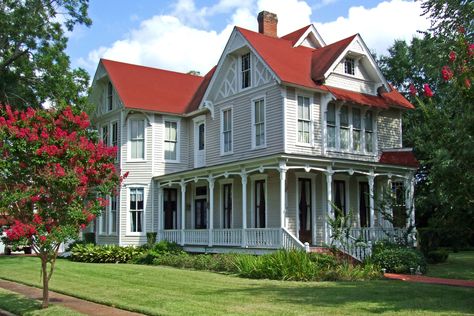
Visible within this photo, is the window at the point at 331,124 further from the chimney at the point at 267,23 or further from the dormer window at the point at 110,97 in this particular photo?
the dormer window at the point at 110,97

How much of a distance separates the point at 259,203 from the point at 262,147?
262 cm

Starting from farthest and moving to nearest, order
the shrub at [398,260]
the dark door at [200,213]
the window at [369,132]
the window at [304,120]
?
the dark door at [200,213], the window at [369,132], the window at [304,120], the shrub at [398,260]

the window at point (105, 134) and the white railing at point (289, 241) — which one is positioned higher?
the window at point (105, 134)

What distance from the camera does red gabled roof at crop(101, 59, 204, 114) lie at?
29.3m

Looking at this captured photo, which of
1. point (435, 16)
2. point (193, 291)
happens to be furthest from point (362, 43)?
point (193, 291)

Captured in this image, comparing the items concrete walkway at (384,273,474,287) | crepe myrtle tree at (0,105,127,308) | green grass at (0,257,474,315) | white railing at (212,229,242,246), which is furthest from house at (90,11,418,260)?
crepe myrtle tree at (0,105,127,308)

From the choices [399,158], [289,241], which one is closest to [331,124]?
[399,158]

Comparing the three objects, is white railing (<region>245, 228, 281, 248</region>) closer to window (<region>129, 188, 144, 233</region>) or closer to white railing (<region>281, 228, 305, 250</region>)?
white railing (<region>281, 228, 305, 250</region>)

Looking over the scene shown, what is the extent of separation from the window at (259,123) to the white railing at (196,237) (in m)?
4.67

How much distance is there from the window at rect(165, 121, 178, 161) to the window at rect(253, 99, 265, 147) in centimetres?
670

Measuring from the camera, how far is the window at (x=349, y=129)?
2459cm

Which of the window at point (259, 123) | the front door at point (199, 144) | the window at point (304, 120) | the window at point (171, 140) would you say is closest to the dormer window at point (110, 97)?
the window at point (171, 140)

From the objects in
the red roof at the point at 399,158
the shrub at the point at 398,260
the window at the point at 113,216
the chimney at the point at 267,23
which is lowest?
the shrub at the point at 398,260

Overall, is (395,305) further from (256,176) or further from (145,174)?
(145,174)
